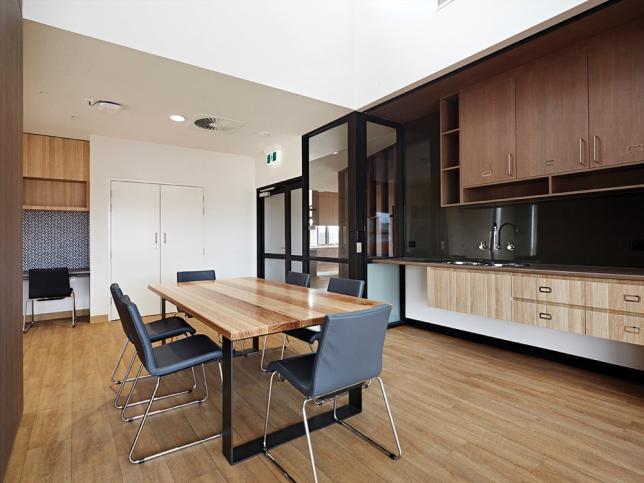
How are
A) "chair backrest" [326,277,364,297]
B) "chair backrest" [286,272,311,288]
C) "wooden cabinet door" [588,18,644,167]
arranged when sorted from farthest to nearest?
"chair backrest" [286,272,311,288], "chair backrest" [326,277,364,297], "wooden cabinet door" [588,18,644,167]

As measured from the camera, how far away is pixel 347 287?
2900mm

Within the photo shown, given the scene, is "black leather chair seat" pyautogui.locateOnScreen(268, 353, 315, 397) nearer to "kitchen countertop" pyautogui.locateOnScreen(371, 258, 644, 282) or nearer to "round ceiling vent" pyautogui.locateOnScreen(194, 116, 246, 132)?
"kitchen countertop" pyautogui.locateOnScreen(371, 258, 644, 282)

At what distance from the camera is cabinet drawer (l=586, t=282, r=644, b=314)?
236 cm

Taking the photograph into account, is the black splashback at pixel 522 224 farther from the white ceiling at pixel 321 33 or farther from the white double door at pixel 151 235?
the white double door at pixel 151 235

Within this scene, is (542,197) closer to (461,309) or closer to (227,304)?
(461,309)

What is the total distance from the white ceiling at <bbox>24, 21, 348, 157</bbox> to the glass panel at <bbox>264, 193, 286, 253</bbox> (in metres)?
1.15

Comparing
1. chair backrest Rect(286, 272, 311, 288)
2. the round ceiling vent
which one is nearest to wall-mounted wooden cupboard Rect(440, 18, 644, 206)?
chair backrest Rect(286, 272, 311, 288)

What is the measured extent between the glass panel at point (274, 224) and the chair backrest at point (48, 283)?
306cm

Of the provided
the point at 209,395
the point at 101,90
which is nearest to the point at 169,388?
the point at 209,395

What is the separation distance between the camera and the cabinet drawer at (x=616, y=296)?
7.74 ft

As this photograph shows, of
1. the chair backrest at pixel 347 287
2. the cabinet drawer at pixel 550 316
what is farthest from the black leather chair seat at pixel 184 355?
the cabinet drawer at pixel 550 316

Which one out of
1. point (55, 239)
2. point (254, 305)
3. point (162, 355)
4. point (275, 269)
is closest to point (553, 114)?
point (254, 305)

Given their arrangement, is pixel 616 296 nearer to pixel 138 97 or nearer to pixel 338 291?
pixel 338 291

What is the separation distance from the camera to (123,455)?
76.2 inches
